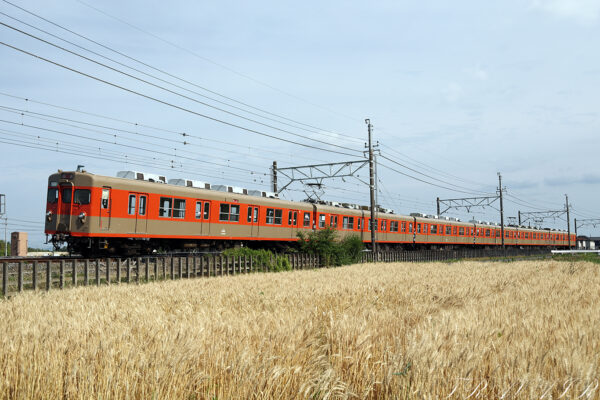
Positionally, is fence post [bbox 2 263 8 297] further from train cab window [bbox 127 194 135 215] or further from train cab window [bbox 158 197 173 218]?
train cab window [bbox 158 197 173 218]

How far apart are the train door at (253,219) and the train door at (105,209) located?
7.77 metres

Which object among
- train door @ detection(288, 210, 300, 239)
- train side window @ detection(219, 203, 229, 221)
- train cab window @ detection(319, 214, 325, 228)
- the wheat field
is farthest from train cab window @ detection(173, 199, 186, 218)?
the wheat field

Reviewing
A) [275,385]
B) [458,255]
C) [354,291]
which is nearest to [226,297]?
[354,291]

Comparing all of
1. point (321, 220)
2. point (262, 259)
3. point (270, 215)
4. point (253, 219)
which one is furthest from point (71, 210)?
point (321, 220)

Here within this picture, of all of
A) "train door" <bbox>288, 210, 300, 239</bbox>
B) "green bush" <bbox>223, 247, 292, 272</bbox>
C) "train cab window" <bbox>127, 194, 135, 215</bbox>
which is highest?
"train cab window" <bbox>127, 194, 135, 215</bbox>

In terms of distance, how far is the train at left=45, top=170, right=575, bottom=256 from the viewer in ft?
65.0

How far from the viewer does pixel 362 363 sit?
389 centimetres

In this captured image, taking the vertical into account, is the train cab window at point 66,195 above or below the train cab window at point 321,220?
above

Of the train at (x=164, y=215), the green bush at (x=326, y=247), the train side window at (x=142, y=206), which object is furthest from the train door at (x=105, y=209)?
the green bush at (x=326, y=247)

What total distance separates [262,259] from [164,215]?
183 inches

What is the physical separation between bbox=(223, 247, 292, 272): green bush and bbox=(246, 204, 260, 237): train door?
4365 mm

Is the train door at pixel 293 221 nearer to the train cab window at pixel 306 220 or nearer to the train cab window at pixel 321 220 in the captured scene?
the train cab window at pixel 306 220

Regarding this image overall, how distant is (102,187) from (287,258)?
27.0 ft

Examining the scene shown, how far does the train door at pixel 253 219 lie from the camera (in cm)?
2608
